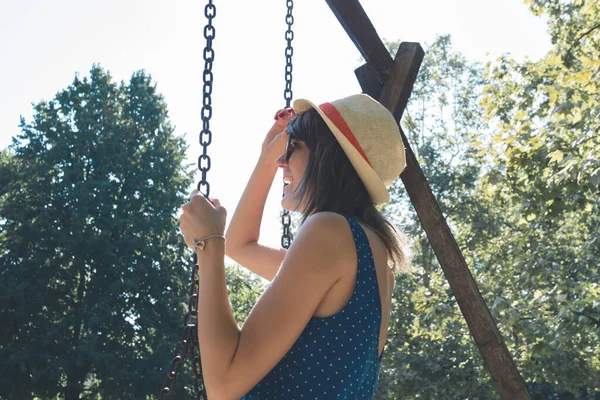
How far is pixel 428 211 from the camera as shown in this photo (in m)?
3.50

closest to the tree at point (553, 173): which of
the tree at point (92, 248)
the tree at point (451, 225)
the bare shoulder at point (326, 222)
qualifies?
the tree at point (451, 225)

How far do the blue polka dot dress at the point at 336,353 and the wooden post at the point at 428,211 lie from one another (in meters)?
1.94

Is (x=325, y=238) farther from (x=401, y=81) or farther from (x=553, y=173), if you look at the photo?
(x=553, y=173)

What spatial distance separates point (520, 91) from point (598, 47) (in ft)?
3.71

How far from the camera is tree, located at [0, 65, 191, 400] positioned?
21875 millimetres

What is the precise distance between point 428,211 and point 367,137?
1864 mm

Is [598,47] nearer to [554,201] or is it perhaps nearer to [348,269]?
[554,201]

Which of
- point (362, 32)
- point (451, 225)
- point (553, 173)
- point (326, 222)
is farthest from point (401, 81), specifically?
point (451, 225)

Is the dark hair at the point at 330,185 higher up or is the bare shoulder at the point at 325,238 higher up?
the dark hair at the point at 330,185

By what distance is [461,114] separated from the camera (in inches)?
1015

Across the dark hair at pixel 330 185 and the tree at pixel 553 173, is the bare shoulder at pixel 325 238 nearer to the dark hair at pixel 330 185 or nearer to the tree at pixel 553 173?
the dark hair at pixel 330 185

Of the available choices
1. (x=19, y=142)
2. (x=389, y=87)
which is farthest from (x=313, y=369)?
(x=19, y=142)

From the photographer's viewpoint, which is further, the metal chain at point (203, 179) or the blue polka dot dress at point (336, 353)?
the metal chain at point (203, 179)

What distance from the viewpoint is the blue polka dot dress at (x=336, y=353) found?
58.2 inches
